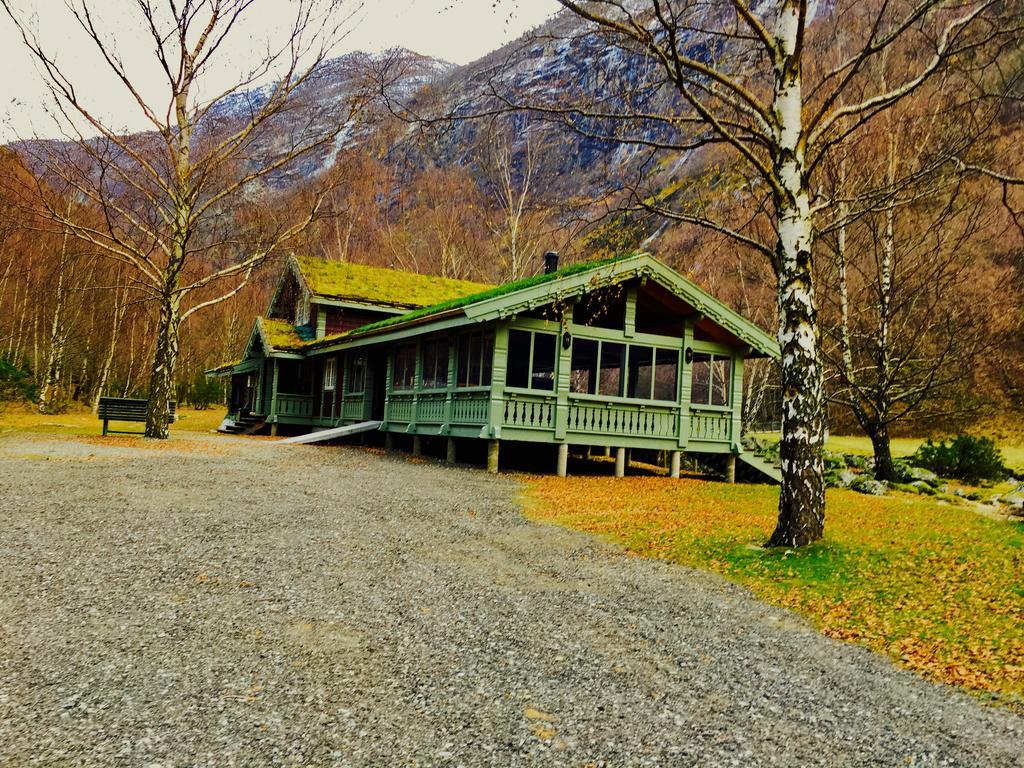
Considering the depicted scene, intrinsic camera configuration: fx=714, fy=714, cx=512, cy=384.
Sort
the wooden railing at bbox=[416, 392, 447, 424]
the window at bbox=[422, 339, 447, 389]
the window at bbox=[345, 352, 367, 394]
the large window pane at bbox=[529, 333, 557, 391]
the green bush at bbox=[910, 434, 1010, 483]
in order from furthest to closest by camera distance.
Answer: the window at bbox=[345, 352, 367, 394] < the large window pane at bbox=[529, 333, 557, 391] < the window at bbox=[422, 339, 447, 389] < the green bush at bbox=[910, 434, 1010, 483] < the wooden railing at bbox=[416, 392, 447, 424]

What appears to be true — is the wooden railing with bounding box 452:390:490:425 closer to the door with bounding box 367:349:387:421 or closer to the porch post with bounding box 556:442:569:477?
the porch post with bounding box 556:442:569:477

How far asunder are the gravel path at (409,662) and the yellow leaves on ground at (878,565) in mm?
486

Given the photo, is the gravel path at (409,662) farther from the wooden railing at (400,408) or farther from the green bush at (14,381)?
the green bush at (14,381)

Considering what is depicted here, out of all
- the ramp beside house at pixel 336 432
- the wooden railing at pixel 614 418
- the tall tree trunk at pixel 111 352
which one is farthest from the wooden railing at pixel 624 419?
the tall tree trunk at pixel 111 352

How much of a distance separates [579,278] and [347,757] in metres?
13.9

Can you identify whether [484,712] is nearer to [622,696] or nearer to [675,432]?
[622,696]

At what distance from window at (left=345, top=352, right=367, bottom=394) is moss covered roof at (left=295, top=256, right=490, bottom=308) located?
132 inches

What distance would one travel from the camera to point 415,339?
70.2 ft

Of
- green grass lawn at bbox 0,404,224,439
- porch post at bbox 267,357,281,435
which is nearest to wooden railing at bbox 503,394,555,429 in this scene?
green grass lawn at bbox 0,404,224,439

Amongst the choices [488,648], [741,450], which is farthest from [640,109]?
[741,450]

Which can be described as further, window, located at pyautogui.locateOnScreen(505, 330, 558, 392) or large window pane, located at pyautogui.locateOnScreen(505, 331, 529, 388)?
large window pane, located at pyautogui.locateOnScreen(505, 331, 529, 388)

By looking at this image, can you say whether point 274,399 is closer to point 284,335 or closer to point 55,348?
point 284,335

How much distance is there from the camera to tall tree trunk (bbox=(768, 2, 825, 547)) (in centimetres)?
838

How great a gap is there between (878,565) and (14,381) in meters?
31.7
